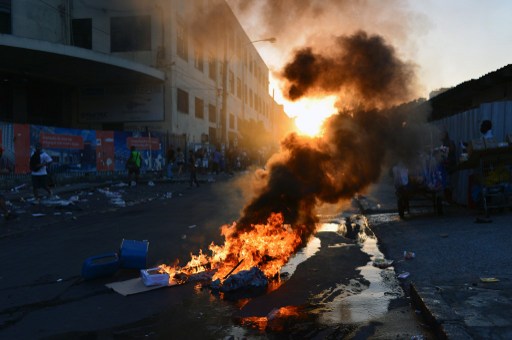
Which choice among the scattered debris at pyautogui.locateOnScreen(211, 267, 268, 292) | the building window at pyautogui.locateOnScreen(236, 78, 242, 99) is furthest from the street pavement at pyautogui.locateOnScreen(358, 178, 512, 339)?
the building window at pyautogui.locateOnScreen(236, 78, 242, 99)

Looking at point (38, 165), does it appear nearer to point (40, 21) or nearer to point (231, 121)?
point (40, 21)

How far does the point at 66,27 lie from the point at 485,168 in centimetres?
2329

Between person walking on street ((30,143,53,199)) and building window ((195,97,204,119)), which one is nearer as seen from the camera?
person walking on street ((30,143,53,199))

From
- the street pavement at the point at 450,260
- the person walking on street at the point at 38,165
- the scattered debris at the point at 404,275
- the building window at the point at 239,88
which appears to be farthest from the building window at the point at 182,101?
the scattered debris at the point at 404,275

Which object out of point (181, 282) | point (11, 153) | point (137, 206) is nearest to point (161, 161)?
point (11, 153)

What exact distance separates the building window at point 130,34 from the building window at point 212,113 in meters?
9.67

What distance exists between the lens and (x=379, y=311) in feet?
13.3

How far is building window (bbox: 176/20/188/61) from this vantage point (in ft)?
83.0

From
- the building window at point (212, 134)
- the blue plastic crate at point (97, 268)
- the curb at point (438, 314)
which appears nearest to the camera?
the curb at point (438, 314)

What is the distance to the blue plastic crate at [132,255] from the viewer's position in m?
5.60

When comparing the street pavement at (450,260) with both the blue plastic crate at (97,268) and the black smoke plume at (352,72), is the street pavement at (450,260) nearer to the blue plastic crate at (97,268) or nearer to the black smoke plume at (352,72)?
the black smoke plume at (352,72)

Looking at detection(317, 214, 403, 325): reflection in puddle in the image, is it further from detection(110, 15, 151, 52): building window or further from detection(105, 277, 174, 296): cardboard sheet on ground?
detection(110, 15, 151, 52): building window

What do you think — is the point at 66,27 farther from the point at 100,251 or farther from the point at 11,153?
the point at 100,251

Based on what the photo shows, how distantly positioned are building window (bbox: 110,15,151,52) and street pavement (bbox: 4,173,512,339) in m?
15.5
